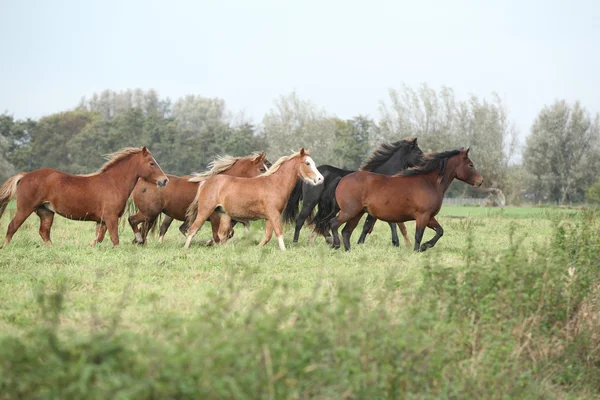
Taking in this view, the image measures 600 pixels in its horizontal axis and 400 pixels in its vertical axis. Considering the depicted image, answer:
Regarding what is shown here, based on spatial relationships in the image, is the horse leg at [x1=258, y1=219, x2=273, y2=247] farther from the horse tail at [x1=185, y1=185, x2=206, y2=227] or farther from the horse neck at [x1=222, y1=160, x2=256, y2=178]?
the horse neck at [x1=222, y1=160, x2=256, y2=178]

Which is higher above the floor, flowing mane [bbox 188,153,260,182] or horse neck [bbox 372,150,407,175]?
horse neck [bbox 372,150,407,175]

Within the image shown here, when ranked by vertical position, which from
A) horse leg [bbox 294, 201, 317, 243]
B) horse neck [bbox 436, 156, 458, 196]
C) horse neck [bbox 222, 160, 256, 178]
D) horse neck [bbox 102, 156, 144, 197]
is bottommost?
horse leg [bbox 294, 201, 317, 243]

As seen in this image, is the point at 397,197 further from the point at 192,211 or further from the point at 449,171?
the point at 192,211

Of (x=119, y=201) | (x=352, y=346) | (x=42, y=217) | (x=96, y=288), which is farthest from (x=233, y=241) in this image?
(x=352, y=346)

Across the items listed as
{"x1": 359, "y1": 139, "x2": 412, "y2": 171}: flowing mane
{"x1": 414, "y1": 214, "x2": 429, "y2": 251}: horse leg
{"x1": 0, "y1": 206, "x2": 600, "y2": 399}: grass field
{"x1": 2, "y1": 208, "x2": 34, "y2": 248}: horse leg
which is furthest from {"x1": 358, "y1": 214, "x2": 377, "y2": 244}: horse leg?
{"x1": 2, "y1": 208, "x2": 34, "y2": 248}: horse leg

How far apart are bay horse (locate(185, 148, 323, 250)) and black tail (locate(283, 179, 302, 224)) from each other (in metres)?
1.57

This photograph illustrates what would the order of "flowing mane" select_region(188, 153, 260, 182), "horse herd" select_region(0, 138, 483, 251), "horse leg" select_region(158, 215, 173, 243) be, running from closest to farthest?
1. "horse herd" select_region(0, 138, 483, 251)
2. "flowing mane" select_region(188, 153, 260, 182)
3. "horse leg" select_region(158, 215, 173, 243)

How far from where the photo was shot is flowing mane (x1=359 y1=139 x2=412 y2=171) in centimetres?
1542

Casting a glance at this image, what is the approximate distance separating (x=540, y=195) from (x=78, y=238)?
49055 millimetres

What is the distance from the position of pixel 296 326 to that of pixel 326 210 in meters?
9.85

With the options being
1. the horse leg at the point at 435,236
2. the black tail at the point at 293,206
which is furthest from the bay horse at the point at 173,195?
the horse leg at the point at 435,236

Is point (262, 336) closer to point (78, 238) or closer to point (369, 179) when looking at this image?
point (369, 179)

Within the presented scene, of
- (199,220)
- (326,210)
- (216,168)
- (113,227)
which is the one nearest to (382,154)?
(326,210)

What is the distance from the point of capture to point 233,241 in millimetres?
13633
